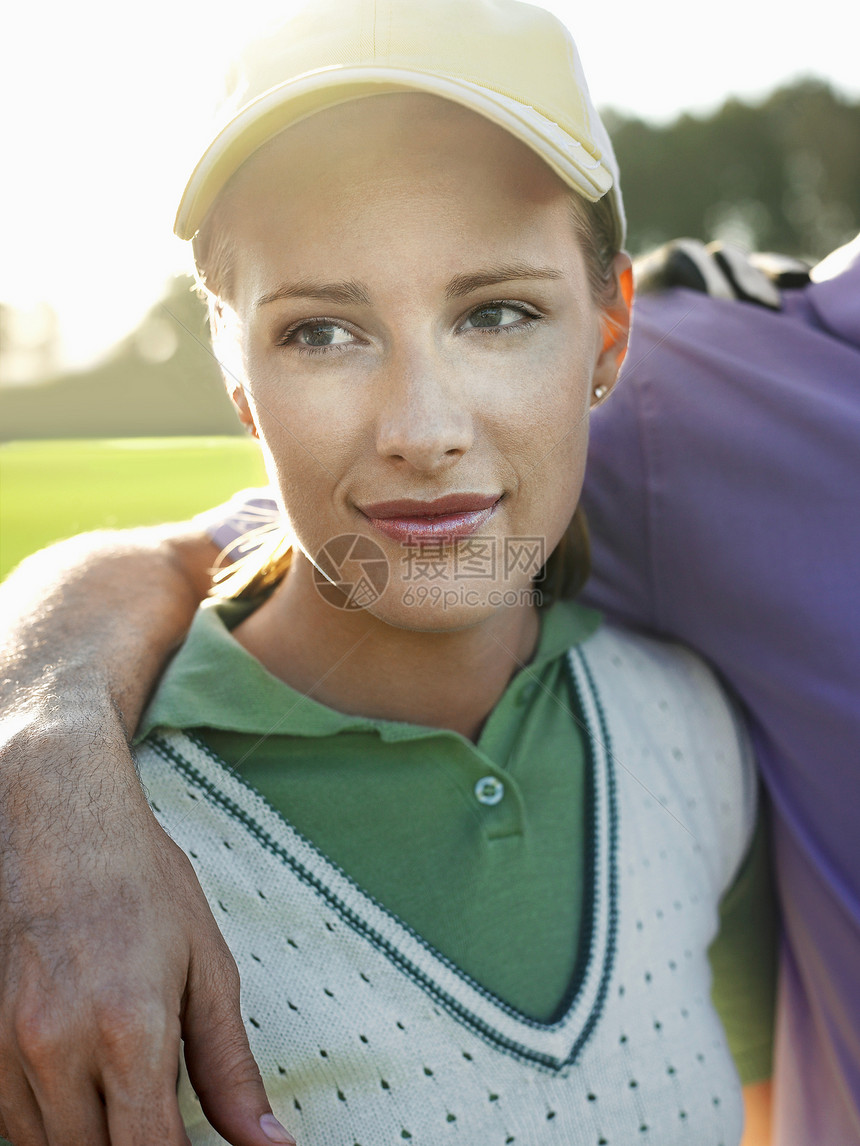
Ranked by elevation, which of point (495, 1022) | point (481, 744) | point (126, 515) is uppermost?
point (481, 744)

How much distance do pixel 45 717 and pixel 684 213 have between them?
1832 cm

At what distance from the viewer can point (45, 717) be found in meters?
0.87

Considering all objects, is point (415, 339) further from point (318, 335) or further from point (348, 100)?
point (348, 100)

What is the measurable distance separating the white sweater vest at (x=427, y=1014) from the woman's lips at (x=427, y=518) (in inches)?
12.1

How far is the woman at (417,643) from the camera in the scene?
0.87 metres

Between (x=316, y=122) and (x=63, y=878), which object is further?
(x=316, y=122)

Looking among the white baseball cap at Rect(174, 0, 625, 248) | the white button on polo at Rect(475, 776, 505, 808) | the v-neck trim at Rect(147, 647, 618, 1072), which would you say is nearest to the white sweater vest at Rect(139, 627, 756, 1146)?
the v-neck trim at Rect(147, 647, 618, 1072)

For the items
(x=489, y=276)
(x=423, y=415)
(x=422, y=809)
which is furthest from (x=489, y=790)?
(x=489, y=276)

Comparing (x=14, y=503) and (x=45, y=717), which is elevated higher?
(x=45, y=717)

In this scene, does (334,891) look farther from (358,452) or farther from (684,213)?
(684,213)

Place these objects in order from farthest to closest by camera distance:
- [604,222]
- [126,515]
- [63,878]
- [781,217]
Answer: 1. [781,217]
2. [126,515]
3. [604,222]
4. [63,878]

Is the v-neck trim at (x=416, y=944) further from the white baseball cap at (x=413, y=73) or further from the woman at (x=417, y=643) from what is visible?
the white baseball cap at (x=413, y=73)

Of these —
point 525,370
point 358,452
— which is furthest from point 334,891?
point 525,370

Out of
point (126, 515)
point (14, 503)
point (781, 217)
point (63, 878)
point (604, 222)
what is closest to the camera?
point (63, 878)
